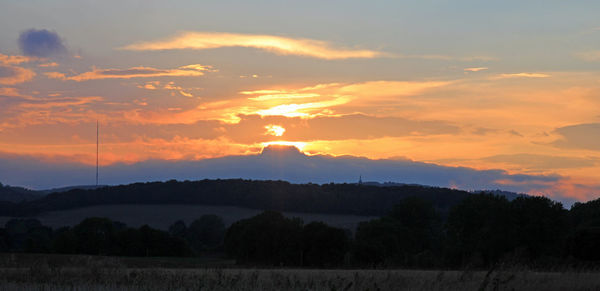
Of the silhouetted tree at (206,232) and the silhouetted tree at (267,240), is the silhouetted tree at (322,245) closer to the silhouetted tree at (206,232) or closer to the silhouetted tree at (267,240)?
the silhouetted tree at (267,240)

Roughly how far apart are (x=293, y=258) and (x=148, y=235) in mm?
31694

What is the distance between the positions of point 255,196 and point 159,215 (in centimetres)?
2456

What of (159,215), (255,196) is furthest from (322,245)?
(255,196)

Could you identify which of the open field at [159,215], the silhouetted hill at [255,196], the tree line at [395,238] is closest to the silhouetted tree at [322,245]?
the tree line at [395,238]

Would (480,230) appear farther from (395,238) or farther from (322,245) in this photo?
(322,245)

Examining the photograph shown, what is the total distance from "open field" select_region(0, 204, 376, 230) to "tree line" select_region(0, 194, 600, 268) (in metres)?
18.5

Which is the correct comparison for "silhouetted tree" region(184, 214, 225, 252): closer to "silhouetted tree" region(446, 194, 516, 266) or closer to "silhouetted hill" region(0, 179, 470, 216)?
"silhouetted hill" region(0, 179, 470, 216)

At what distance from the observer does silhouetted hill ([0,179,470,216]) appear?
160m

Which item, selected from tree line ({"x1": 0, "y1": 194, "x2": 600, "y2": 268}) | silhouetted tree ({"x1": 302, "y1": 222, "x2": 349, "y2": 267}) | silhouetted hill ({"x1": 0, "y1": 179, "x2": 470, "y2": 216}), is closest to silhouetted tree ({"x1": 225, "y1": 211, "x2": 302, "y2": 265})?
tree line ({"x1": 0, "y1": 194, "x2": 600, "y2": 268})

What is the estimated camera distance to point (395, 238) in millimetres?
96688

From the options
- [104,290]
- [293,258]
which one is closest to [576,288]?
[104,290]

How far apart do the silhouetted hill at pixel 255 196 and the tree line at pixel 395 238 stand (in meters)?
34.9

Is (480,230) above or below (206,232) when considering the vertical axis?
above

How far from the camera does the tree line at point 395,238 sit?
8038cm
